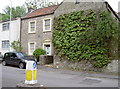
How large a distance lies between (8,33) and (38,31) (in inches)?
271

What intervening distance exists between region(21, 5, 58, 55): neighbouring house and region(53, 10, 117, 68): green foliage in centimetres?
203

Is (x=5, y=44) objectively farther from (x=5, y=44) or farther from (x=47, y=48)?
(x=47, y=48)

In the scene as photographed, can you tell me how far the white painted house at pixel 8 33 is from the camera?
84.6ft

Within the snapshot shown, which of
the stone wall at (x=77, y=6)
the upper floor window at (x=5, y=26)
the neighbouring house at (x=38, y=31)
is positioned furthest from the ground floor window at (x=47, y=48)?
the upper floor window at (x=5, y=26)

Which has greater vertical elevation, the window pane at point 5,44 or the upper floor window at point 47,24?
the upper floor window at point 47,24

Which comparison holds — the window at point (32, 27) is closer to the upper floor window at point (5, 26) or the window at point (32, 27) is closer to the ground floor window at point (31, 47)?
the ground floor window at point (31, 47)

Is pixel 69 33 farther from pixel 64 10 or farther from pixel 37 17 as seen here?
pixel 37 17

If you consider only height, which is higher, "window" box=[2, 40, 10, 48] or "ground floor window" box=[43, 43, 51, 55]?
"window" box=[2, 40, 10, 48]

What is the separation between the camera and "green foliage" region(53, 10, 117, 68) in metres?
15.3

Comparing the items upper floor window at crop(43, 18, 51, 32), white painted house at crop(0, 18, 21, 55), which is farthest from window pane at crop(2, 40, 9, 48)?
upper floor window at crop(43, 18, 51, 32)

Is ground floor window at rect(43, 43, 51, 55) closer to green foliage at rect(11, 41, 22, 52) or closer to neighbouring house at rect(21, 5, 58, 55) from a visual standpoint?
neighbouring house at rect(21, 5, 58, 55)

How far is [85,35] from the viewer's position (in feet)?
53.8

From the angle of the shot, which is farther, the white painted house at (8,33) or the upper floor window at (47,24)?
the white painted house at (8,33)

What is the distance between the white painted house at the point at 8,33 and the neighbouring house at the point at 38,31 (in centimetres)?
127
